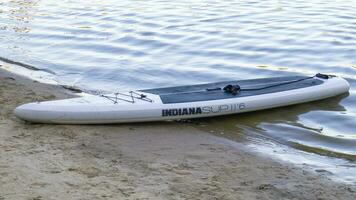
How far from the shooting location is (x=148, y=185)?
4.96m

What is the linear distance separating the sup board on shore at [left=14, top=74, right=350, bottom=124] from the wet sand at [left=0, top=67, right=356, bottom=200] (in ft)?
0.42

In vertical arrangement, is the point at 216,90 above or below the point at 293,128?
above

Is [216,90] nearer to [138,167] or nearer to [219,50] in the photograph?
[138,167]

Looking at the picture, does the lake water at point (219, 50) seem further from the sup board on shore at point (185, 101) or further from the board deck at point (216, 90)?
the board deck at point (216, 90)

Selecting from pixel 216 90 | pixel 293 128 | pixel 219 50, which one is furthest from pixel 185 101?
pixel 219 50

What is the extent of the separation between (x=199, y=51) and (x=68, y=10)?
6.80m

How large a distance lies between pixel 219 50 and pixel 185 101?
421 centimetres

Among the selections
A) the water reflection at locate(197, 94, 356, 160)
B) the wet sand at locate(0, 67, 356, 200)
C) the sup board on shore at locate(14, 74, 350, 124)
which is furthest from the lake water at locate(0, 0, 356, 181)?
the wet sand at locate(0, 67, 356, 200)

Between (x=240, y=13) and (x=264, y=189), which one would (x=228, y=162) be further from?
(x=240, y=13)

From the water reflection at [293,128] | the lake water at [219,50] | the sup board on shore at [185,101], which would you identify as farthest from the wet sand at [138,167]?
the lake water at [219,50]

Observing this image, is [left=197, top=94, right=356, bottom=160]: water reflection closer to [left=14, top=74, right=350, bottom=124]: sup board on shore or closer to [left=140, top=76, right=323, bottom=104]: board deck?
[left=14, top=74, right=350, bottom=124]: sup board on shore

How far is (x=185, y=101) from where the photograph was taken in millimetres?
7445

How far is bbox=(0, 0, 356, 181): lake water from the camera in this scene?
7.42m

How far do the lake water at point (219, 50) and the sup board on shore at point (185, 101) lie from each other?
0.65 ft
